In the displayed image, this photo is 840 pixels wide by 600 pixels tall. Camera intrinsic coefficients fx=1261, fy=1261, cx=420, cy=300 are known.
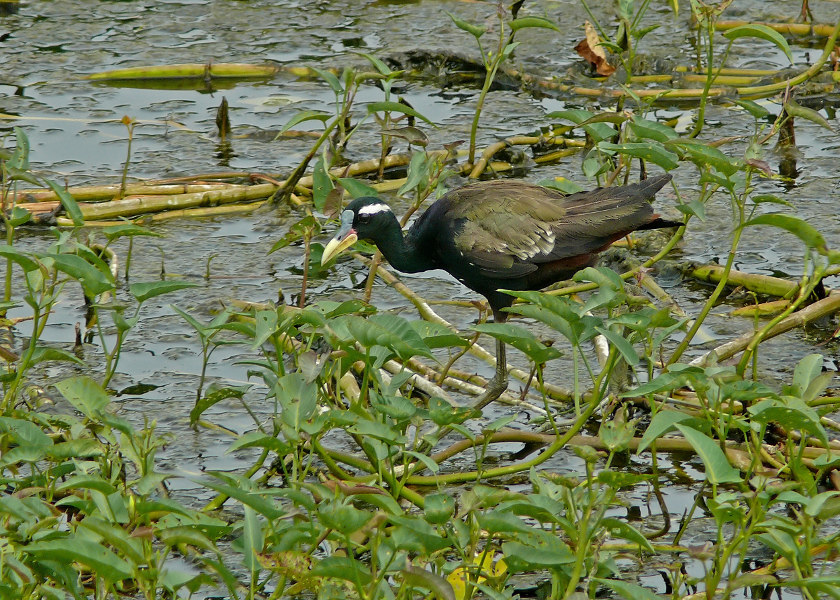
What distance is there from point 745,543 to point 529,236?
6.47 ft

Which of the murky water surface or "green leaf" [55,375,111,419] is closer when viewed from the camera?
"green leaf" [55,375,111,419]

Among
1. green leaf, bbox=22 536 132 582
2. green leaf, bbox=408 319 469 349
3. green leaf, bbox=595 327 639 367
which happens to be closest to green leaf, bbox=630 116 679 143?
green leaf, bbox=408 319 469 349

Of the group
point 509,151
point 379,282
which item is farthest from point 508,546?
point 509,151

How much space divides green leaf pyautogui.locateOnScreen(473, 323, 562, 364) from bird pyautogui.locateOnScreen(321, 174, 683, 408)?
1.06 metres

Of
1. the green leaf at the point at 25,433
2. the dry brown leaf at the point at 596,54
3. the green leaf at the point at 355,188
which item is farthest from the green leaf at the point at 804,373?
the dry brown leaf at the point at 596,54

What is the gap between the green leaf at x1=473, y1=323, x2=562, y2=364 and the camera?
3.54 m

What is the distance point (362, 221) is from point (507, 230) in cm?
57

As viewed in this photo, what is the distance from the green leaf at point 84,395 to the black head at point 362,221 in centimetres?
146

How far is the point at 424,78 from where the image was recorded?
7949 mm

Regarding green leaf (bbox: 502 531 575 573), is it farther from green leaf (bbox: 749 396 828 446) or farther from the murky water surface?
the murky water surface

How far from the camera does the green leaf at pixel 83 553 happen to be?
282 centimetres

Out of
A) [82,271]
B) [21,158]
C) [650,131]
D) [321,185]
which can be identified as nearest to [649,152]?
[650,131]

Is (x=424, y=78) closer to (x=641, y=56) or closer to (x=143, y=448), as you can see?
(x=641, y=56)

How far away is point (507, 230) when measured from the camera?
488 cm
